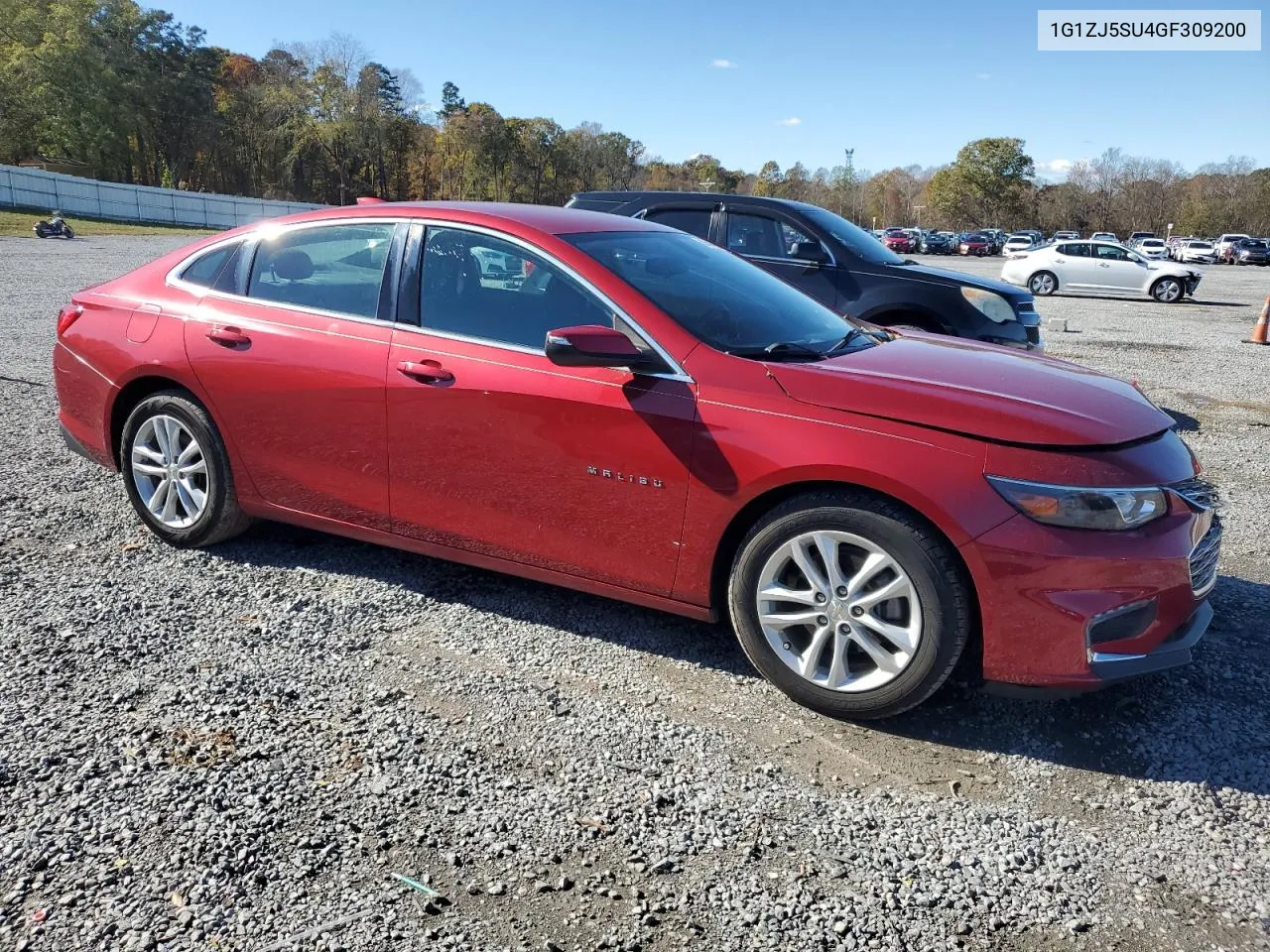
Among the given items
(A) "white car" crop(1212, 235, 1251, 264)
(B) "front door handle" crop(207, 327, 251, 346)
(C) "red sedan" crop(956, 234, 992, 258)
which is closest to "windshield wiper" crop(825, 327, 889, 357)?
(B) "front door handle" crop(207, 327, 251, 346)

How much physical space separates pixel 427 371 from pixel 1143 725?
291cm

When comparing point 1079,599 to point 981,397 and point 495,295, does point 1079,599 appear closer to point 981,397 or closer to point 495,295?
point 981,397

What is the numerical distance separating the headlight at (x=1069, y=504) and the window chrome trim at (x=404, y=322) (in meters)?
1.12

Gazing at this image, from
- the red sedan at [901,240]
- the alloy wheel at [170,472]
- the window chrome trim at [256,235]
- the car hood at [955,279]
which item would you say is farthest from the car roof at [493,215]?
the red sedan at [901,240]

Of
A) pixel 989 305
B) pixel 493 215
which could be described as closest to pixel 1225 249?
pixel 989 305

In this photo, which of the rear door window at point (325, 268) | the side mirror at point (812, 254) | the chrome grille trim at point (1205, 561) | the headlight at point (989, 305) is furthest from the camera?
the side mirror at point (812, 254)

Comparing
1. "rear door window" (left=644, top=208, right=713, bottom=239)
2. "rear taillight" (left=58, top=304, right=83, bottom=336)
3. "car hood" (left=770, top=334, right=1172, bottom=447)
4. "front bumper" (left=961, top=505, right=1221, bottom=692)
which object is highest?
"rear door window" (left=644, top=208, right=713, bottom=239)

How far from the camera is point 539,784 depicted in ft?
9.29

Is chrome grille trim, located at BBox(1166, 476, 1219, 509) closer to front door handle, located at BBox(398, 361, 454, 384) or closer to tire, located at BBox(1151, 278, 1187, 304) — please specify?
front door handle, located at BBox(398, 361, 454, 384)

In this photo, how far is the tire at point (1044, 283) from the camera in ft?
82.6

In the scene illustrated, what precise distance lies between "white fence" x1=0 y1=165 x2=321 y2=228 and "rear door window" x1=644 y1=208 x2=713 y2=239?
3782 centimetres

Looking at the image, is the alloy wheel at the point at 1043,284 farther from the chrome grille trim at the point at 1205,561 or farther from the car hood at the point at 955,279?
the chrome grille trim at the point at 1205,561

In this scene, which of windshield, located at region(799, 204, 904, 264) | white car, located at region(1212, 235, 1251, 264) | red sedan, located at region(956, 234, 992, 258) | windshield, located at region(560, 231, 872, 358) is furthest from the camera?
red sedan, located at region(956, 234, 992, 258)

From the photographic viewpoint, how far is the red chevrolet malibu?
2971 mm
